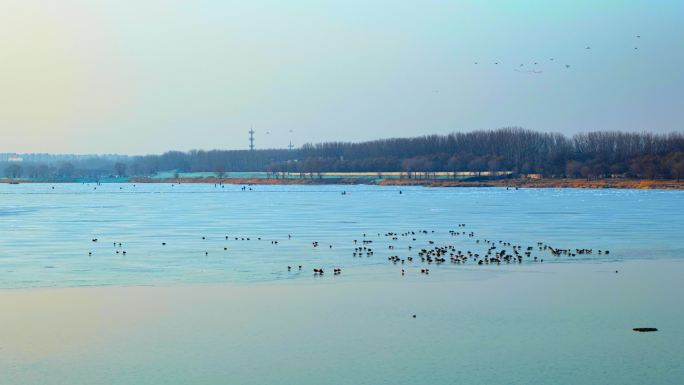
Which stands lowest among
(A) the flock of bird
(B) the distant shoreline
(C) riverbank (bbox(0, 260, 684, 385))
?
(B) the distant shoreline

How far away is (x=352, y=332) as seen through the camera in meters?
12.9

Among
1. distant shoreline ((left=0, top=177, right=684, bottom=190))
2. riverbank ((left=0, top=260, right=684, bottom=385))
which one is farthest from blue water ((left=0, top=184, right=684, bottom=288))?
distant shoreline ((left=0, top=177, right=684, bottom=190))

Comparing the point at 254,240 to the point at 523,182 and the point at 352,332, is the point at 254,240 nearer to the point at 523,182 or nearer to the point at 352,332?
the point at 352,332

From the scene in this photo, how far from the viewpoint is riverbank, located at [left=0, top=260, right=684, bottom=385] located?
34.5 feet

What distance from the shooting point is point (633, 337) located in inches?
489

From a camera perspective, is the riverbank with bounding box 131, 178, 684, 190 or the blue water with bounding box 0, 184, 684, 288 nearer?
the blue water with bounding box 0, 184, 684, 288

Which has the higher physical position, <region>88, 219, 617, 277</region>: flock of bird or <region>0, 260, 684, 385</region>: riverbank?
<region>0, 260, 684, 385</region>: riverbank

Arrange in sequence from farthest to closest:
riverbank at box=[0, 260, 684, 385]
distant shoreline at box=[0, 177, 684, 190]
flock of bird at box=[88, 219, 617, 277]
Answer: distant shoreline at box=[0, 177, 684, 190] → flock of bird at box=[88, 219, 617, 277] → riverbank at box=[0, 260, 684, 385]

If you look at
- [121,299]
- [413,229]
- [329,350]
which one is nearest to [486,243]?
[413,229]

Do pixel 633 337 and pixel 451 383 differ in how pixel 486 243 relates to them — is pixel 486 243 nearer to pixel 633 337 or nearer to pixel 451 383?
pixel 633 337

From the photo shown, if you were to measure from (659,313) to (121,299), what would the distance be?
29.3 feet

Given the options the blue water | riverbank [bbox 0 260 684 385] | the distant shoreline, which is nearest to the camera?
riverbank [bbox 0 260 684 385]

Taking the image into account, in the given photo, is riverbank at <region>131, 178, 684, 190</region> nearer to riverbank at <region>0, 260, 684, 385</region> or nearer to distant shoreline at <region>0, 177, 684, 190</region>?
distant shoreline at <region>0, 177, 684, 190</region>

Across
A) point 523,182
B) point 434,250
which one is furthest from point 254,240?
point 523,182
